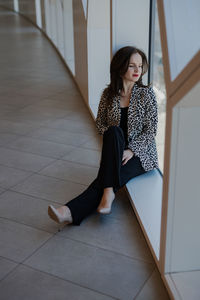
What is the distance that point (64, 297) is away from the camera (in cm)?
239

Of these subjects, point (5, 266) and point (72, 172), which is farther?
point (72, 172)

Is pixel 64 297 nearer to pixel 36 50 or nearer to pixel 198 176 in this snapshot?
pixel 198 176

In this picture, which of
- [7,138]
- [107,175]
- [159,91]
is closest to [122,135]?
[107,175]

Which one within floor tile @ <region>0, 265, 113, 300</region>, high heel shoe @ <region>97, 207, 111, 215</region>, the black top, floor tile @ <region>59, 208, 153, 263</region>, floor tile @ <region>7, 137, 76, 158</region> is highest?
the black top

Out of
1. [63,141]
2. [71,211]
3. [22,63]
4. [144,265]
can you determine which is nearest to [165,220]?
[144,265]

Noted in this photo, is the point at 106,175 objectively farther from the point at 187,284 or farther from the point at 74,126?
the point at 74,126

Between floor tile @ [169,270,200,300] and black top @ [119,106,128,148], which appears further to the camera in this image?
black top @ [119,106,128,148]

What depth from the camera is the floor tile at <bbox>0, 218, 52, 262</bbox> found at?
280 cm

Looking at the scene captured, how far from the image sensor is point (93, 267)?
2648 mm

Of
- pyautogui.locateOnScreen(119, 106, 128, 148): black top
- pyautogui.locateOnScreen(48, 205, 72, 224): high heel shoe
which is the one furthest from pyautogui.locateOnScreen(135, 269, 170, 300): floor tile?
pyautogui.locateOnScreen(119, 106, 128, 148): black top

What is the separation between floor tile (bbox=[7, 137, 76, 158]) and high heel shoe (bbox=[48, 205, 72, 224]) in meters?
1.41

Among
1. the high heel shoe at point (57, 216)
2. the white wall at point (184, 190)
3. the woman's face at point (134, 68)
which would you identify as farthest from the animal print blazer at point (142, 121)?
the white wall at point (184, 190)

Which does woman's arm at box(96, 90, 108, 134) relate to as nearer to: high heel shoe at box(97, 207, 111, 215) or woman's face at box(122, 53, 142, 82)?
woman's face at box(122, 53, 142, 82)

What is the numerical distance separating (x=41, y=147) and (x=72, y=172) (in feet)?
2.71
